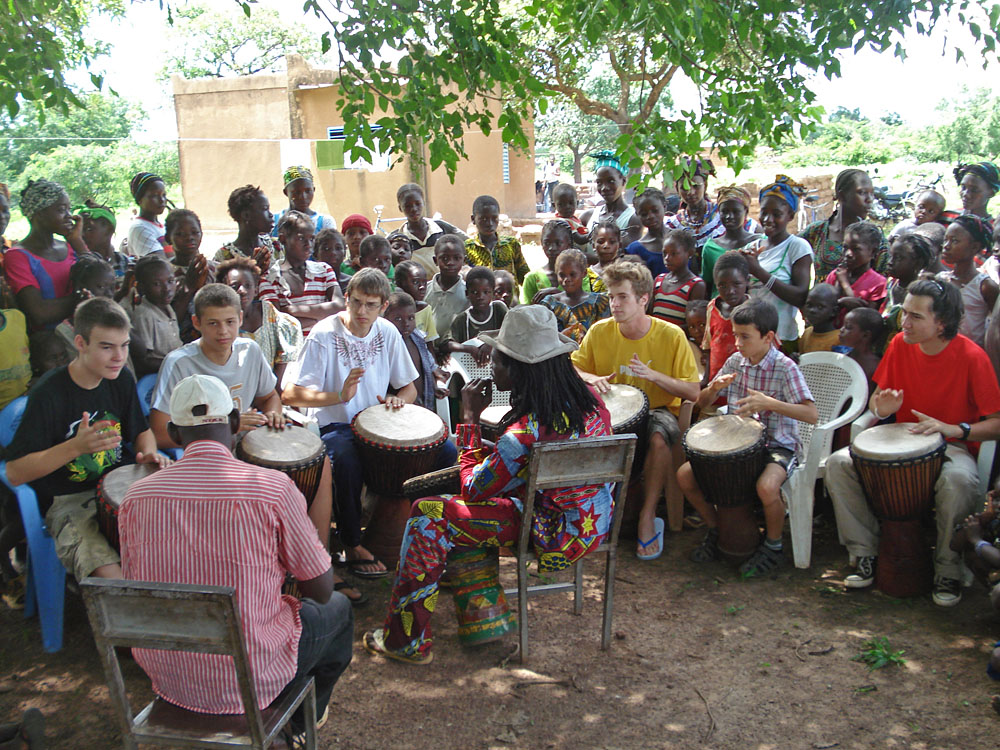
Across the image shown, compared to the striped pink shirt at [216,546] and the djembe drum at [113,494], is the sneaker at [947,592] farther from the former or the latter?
the djembe drum at [113,494]

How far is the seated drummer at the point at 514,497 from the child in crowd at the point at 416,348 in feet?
4.88

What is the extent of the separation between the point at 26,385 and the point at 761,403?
3.96 meters

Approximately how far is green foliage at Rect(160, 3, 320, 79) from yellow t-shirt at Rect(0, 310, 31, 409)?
32739mm

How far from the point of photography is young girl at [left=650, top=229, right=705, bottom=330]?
602cm

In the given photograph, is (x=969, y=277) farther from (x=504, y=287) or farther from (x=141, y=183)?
(x=141, y=183)

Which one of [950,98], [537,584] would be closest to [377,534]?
[537,584]

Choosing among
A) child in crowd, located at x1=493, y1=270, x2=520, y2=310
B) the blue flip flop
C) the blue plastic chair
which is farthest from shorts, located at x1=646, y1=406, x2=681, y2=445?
the blue plastic chair

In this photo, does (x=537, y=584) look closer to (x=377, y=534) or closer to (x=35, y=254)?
(x=377, y=534)

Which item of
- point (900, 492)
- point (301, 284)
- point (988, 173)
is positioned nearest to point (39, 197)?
point (301, 284)

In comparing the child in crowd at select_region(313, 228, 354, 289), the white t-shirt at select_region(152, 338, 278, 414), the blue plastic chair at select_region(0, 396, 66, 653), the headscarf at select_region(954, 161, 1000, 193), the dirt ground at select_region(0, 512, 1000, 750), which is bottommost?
the dirt ground at select_region(0, 512, 1000, 750)

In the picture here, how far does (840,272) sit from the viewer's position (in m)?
5.71

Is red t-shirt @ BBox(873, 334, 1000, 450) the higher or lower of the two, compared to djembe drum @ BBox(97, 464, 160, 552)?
higher

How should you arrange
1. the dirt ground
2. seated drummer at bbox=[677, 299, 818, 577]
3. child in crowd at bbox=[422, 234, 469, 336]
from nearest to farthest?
the dirt ground, seated drummer at bbox=[677, 299, 818, 577], child in crowd at bbox=[422, 234, 469, 336]

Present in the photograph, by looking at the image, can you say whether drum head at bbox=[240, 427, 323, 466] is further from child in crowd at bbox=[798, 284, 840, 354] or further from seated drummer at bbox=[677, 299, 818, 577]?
child in crowd at bbox=[798, 284, 840, 354]
